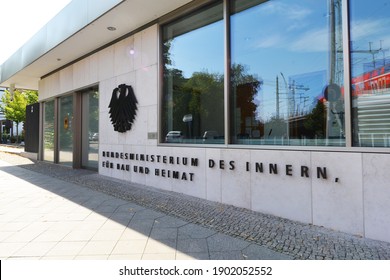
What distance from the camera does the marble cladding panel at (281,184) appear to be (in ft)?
13.5

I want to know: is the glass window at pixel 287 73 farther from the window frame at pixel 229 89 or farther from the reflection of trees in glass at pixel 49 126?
the reflection of trees in glass at pixel 49 126

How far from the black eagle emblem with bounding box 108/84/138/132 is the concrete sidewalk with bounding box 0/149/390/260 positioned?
7.49 feet

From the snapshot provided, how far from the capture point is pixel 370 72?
376 cm

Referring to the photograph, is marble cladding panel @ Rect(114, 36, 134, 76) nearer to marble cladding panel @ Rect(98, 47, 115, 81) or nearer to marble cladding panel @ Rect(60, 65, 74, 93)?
marble cladding panel @ Rect(98, 47, 115, 81)

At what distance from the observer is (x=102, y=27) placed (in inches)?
290

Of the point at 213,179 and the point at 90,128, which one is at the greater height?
the point at 90,128

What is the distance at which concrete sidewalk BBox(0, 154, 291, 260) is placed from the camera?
10.5 feet

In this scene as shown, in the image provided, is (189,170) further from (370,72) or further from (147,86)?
(370,72)

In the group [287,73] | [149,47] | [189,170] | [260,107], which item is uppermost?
[149,47]

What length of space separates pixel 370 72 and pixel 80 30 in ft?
23.0

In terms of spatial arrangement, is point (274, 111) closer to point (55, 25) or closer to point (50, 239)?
point (50, 239)

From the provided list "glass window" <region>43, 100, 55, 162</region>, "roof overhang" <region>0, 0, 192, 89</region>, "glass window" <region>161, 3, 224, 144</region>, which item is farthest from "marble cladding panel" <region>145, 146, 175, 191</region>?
"glass window" <region>43, 100, 55, 162</region>

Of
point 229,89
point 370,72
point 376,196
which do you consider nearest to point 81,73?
point 229,89

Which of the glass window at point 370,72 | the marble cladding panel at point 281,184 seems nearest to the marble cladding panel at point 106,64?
the marble cladding panel at point 281,184
